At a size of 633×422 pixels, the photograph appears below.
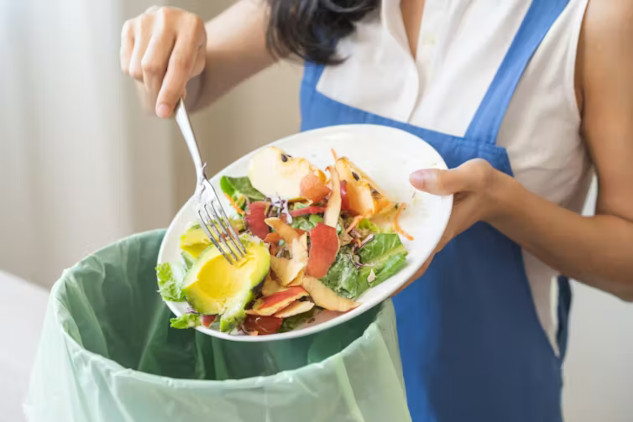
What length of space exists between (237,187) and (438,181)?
0.68ft

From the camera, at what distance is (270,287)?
520 millimetres

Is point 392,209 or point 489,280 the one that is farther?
point 489,280

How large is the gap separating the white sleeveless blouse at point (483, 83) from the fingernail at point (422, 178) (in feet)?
0.53

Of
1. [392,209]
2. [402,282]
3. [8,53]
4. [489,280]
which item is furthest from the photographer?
[8,53]

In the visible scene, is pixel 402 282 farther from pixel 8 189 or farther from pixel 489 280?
pixel 8 189

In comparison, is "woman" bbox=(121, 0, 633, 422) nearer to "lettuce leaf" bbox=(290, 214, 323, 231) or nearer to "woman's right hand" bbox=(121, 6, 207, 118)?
"woman's right hand" bbox=(121, 6, 207, 118)

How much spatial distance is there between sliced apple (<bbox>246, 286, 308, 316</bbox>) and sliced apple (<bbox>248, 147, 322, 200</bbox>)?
0.41 feet

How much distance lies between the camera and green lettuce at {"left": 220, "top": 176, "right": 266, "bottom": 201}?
642mm

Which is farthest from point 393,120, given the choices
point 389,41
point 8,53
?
point 8,53

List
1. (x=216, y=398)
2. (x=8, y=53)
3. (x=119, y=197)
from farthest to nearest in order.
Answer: (x=119, y=197)
(x=8, y=53)
(x=216, y=398)

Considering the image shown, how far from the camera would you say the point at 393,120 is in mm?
730

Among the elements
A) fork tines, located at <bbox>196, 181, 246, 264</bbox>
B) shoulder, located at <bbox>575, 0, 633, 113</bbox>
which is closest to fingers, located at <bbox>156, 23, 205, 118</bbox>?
fork tines, located at <bbox>196, 181, 246, 264</bbox>

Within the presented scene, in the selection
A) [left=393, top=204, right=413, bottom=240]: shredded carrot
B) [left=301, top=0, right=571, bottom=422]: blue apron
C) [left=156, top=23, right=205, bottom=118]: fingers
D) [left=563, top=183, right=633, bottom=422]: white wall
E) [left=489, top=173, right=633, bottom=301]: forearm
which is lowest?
[left=563, top=183, right=633, bottom=422]: white wall

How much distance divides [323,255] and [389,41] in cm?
30
